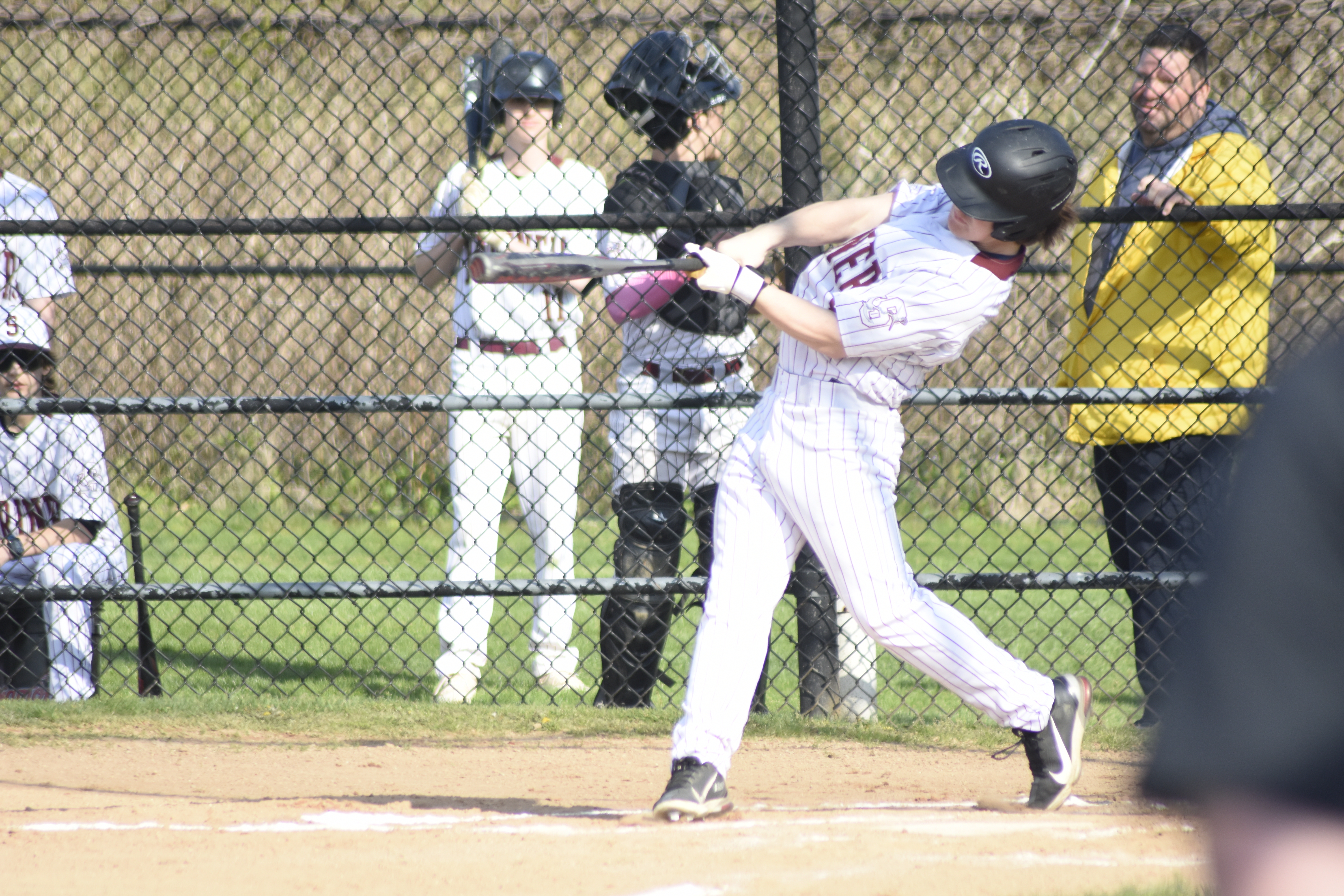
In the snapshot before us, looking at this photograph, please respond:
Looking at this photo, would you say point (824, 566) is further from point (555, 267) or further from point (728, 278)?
point (555, 267)

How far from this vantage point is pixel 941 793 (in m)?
3.16

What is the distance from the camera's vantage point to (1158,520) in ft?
12.7

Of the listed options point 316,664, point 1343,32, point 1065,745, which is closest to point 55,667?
point 316,664

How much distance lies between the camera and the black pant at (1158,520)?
12.5 feet

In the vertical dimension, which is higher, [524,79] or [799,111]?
[524,79]

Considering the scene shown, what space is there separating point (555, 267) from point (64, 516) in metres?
2.54

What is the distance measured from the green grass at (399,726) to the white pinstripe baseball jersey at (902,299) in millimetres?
1316

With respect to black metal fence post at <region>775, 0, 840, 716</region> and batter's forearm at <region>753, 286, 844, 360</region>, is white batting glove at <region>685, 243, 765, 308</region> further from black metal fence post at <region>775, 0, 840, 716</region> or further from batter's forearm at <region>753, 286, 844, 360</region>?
black metal fence post at <region>775, 0, 840, 716</region>

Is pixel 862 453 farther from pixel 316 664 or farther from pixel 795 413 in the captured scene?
pixel 316 664

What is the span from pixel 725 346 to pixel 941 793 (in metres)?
1.55

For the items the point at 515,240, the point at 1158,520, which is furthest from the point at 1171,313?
the point at 515,240

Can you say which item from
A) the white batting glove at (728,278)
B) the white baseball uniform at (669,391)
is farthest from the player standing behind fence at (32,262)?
the white batting glove at (728,278)

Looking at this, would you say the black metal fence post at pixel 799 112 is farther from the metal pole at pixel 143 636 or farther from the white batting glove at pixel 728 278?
the metal pole at pixel 143 636

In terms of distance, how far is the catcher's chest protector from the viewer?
12.7 ft
